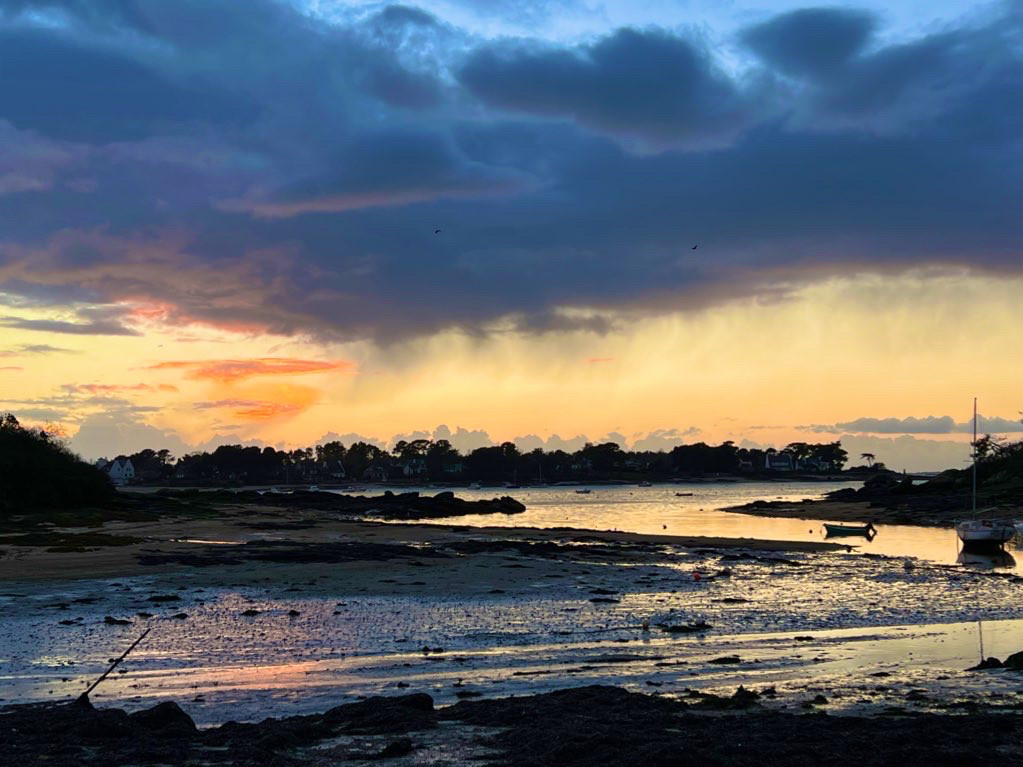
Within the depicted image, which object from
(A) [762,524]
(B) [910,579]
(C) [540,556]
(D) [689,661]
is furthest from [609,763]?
(A) [762,524]

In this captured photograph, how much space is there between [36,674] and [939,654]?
17859 mm

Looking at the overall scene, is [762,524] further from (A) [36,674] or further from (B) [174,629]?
(A) [36,674]

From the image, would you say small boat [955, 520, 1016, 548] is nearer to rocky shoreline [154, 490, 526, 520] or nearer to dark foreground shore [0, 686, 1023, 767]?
dark foreground shore [0, 686, 1023, 767]

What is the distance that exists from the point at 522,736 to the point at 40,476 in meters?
70.7

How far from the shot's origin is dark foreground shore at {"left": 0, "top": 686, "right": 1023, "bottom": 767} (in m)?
10.6

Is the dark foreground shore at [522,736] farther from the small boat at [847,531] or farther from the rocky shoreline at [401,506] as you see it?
the rocky shoreline at [401,506]

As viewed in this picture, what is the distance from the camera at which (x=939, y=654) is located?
19.5 m

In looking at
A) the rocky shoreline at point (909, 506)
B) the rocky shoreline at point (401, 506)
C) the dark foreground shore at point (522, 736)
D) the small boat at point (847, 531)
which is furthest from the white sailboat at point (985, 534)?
the rocky shoreline at point (401, 506)

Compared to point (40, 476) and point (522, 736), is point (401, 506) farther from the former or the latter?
point (522, 736)

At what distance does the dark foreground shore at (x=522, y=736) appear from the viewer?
10.6 metres

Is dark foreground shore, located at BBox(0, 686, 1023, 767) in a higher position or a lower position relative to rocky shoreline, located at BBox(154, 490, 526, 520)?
higher

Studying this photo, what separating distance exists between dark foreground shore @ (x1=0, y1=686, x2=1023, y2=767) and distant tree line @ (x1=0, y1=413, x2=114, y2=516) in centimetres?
5653

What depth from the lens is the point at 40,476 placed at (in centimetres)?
7194

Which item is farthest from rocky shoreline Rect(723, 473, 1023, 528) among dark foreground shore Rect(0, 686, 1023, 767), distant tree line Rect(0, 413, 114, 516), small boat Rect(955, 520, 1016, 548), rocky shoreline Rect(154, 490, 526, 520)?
distant tree line Rect(0, 413, 114, 516)
